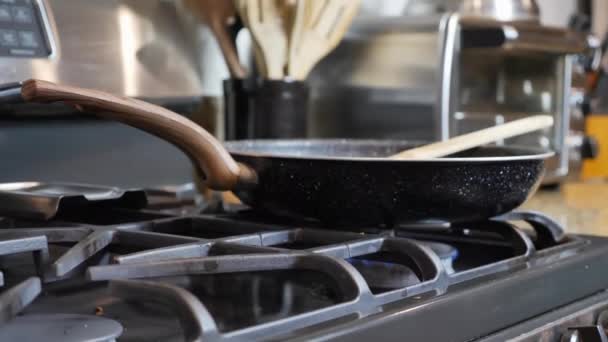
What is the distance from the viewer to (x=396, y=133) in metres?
1.21

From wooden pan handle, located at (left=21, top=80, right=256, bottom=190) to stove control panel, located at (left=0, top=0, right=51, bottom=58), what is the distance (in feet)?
0.79

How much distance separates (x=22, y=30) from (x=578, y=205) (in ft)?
2.73

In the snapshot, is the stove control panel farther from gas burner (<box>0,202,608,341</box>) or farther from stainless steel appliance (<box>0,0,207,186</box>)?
gas burner (<box>0,202,608,341</box>)

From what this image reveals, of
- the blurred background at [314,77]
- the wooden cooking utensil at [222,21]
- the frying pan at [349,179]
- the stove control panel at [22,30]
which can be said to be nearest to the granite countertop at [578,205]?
the blurred background at [314,77]

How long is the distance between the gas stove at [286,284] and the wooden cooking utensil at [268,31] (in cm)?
38

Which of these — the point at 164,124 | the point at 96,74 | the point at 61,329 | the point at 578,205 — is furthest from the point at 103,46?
the point at 578,205

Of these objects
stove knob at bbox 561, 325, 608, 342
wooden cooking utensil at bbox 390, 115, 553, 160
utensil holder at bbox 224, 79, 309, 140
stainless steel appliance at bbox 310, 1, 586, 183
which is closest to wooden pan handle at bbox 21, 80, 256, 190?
wooden cooking utensil at bbox 390, 115, 553, 160

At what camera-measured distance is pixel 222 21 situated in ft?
3.30

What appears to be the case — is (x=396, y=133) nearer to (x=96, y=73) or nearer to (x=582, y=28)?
(x=96, y=73)

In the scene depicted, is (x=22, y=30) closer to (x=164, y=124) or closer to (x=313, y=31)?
(x=164, y=124)

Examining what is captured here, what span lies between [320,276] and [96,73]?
1.33ft

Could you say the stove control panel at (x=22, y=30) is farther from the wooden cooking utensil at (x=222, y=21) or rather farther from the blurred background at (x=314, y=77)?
the wooden cooking utensil at (x=222, y=21)

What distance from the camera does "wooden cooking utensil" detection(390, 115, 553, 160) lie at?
68cm

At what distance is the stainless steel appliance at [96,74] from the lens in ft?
2.51
